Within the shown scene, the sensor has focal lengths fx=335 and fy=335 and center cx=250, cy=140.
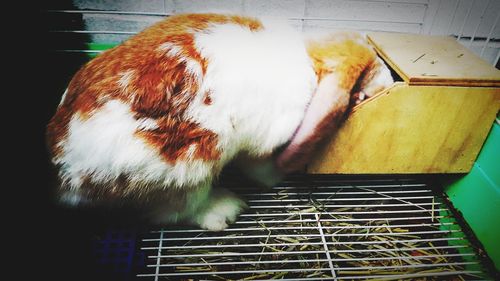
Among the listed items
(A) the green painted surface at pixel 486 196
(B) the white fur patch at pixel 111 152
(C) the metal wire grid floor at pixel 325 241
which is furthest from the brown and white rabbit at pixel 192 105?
(A) the green painted surface at pixel 486 196

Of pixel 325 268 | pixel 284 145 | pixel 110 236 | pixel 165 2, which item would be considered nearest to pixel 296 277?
pixel 325 268

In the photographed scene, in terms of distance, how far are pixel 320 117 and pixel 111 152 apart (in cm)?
67

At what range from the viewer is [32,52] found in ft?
4.25

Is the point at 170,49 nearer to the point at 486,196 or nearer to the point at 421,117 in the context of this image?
the point at 421,117

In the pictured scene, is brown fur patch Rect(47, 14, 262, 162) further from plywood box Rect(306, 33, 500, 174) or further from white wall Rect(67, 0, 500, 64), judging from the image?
white wall Rect(67, 0, 500, 64)

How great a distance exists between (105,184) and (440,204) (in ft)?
4.47

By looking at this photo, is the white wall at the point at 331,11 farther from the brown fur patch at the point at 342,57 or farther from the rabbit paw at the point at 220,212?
the rabbit paw at the point at 220,212

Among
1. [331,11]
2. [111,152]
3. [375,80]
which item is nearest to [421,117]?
[375,80]

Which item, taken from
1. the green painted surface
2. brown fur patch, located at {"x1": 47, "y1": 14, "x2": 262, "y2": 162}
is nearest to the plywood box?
the green painted surface

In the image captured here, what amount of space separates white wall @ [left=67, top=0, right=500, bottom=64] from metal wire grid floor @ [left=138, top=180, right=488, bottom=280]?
85 centimetres

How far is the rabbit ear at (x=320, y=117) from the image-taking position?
3.69ft

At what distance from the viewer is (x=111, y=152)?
0.98 metres

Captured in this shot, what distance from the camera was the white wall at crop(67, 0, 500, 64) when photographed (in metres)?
1.68

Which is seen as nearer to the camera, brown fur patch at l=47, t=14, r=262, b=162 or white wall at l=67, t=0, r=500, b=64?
brown fur patch at l=47, t=14, r=262, b=162
